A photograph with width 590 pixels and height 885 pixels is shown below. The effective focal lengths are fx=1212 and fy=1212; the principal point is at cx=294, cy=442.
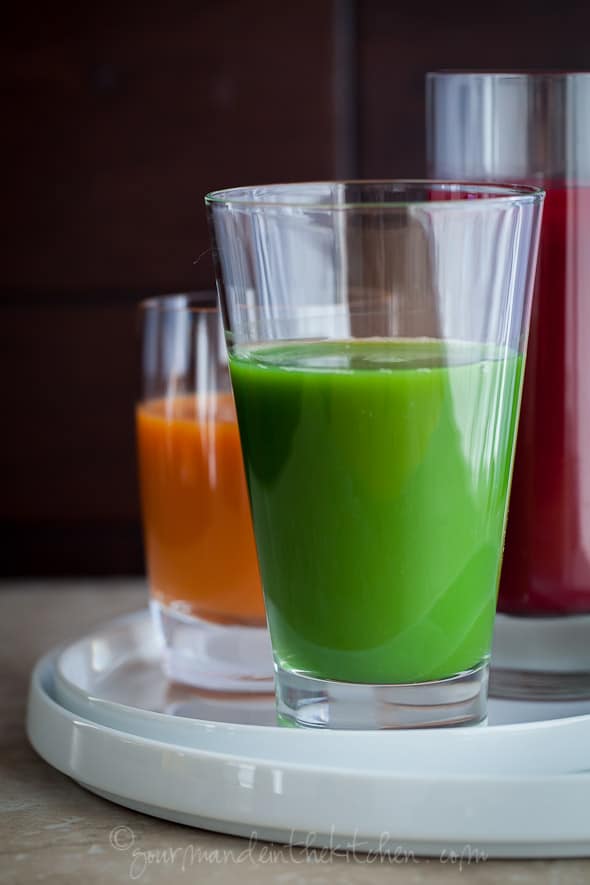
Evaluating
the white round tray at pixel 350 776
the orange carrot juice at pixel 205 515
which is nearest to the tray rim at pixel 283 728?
the white round tray at pixel 350 776

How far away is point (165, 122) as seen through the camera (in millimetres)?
1188

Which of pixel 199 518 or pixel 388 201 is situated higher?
pixel 388 201

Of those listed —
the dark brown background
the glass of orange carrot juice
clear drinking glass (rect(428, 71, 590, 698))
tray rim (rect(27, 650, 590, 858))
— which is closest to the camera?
tray rim (rect(27, 650, 590, 858))

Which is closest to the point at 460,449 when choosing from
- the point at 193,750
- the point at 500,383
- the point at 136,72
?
the point at 500,383

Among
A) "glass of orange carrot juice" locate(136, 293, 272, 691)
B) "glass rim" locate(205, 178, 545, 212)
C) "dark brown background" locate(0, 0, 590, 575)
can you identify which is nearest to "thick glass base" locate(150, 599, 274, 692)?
"glass of orange carrot juice" locate(136, 293, 272, 691)

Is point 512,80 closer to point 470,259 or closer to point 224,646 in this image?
point 470,259

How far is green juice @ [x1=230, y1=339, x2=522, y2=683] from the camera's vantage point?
463 mm

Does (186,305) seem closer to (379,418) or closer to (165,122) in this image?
(379,418)

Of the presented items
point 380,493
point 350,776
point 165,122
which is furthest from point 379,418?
point 165,122

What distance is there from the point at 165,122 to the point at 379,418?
2.63 feet

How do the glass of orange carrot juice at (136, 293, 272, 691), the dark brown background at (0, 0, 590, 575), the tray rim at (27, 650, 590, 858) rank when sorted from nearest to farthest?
the tray rim at (27, 650, 590, 858), the glass of orange carrot juice at (136, 293, 272, 691), the dark brown background at (0, 0, 590, 575)

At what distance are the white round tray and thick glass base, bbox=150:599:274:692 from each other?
0.10m
